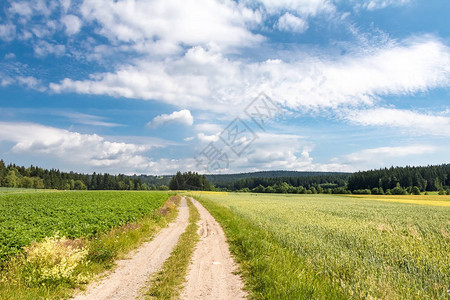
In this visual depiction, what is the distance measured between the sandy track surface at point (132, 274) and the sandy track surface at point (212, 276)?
134 centimetres

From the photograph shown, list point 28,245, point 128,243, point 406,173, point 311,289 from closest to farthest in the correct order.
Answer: point 311,289 < point 28,245 < point 128,243 < point 406,173

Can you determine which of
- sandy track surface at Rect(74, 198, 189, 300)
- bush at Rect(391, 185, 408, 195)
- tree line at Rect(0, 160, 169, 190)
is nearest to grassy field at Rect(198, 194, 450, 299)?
sandy track surface at Rect(74, 198, 189, 300)

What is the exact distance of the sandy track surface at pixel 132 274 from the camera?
6.55 m

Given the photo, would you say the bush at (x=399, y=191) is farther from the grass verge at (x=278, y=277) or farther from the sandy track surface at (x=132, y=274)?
the sandy track surface at (x=132, y=274)

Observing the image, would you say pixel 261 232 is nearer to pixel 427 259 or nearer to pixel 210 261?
pixel 210 261

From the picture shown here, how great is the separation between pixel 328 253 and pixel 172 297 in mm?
5740

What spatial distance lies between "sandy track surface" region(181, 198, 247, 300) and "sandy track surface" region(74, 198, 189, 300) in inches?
52.8

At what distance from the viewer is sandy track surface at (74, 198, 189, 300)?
655 cm

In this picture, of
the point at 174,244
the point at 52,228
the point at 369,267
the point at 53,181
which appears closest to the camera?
the point at 369,267

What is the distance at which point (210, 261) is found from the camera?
9492 mm

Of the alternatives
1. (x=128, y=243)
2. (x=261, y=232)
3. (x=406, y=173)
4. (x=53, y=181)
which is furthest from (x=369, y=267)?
(x=53, y=181)

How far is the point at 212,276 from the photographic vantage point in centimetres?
782

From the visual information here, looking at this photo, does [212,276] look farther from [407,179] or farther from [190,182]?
[190,182]

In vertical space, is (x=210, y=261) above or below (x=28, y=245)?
below
